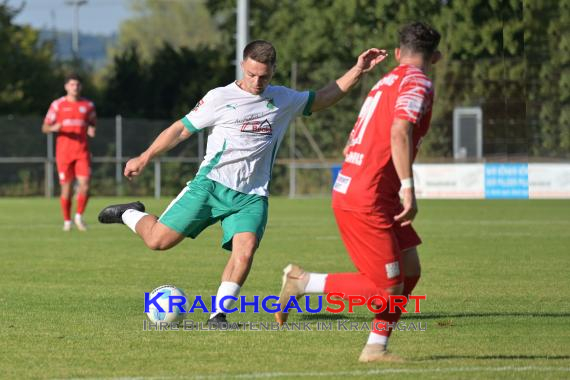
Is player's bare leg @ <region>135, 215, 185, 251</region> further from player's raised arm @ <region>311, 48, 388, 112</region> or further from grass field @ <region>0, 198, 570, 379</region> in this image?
player's raised arm @ <region>311, 48, 388, 112</region>

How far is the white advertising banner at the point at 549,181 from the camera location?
2950 cm

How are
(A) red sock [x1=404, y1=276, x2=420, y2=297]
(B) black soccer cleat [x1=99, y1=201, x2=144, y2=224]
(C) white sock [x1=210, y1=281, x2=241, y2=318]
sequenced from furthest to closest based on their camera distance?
(B) black soccer cleat [x1=99, y1=201, x2=144, y2=224] < (C) white sock [x1=210, y1=281, x2=241, y2=318] < (A) red sock [x1=404, y1=276, x2=420, y2=297]

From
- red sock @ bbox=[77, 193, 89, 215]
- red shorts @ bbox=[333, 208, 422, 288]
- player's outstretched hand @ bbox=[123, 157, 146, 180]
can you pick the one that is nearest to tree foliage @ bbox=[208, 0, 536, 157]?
red sock @ bbox=[77, 193, 89, 215]

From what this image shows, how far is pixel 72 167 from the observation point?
19125mm

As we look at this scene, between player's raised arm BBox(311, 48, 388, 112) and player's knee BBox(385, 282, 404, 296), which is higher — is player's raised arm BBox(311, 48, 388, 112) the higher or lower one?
the higher one

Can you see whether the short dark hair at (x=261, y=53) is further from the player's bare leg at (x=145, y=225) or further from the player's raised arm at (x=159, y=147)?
the player's bare leg at (x=145, y=225)

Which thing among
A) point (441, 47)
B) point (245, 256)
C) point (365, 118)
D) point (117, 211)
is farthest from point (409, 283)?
point (441, 47)

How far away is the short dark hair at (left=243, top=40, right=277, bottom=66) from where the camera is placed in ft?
26.8

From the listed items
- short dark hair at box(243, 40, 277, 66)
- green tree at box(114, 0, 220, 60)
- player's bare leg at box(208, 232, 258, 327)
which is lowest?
player's bare leg at box(208, 232, 258, 327)

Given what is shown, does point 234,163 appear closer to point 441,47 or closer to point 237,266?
point 237,266

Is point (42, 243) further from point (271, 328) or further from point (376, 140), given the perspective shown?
point (376, 140)

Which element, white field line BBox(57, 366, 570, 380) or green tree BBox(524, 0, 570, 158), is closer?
white field line BBox(57, 366, 570, 380)

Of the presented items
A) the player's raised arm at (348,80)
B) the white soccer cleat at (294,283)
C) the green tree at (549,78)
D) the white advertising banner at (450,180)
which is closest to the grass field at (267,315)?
the white soccer cleat at (294,283)

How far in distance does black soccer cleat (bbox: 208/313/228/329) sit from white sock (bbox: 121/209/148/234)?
3.13 ft
